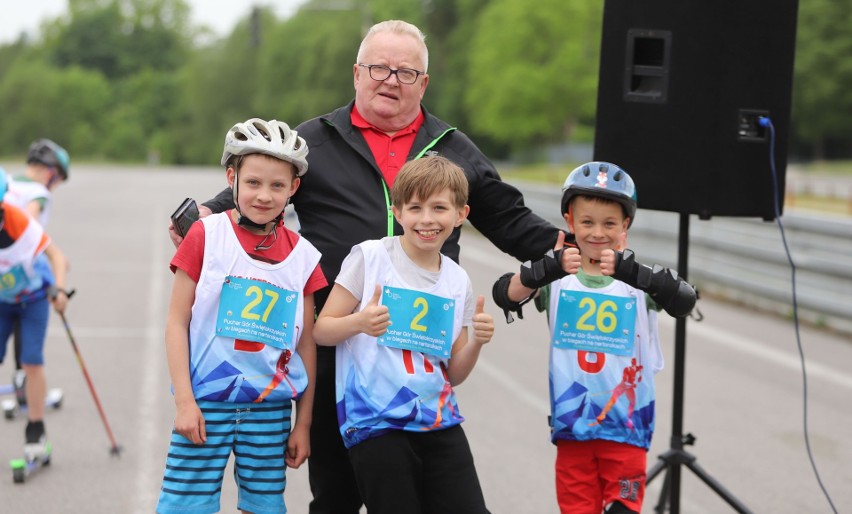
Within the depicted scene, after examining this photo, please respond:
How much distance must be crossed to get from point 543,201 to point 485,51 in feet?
124

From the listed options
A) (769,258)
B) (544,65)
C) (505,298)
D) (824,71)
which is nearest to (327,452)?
(505,298)

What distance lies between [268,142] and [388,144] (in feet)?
1.98

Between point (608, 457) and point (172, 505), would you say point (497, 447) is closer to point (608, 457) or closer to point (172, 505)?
point (608, 457)

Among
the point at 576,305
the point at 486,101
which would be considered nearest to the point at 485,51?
the point at 486,101

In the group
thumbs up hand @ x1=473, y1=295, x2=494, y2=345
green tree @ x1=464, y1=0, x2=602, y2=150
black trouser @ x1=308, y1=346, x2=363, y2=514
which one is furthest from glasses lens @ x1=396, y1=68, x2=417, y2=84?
→ green tree @ x1=464, y1=0, x2=602, y2=150

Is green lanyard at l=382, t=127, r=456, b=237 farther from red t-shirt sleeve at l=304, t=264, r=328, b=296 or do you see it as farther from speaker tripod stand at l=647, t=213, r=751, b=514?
speaker tripod stand at l=647, t=213, r=751, b=514

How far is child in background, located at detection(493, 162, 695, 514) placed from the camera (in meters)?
4.25

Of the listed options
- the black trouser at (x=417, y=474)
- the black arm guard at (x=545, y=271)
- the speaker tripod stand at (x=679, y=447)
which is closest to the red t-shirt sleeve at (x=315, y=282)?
the black trouser at (x=417, y=474)

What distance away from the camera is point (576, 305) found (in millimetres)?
4363

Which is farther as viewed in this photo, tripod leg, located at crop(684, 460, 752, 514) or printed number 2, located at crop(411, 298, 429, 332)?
tripod leg, located at crop(684, 460, 752, 514)

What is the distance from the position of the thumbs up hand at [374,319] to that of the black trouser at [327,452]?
0.52 meters

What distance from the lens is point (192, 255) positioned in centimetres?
398

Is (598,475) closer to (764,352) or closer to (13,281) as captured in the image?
(13,281)

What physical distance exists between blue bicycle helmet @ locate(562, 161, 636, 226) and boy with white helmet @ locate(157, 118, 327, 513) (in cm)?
100
